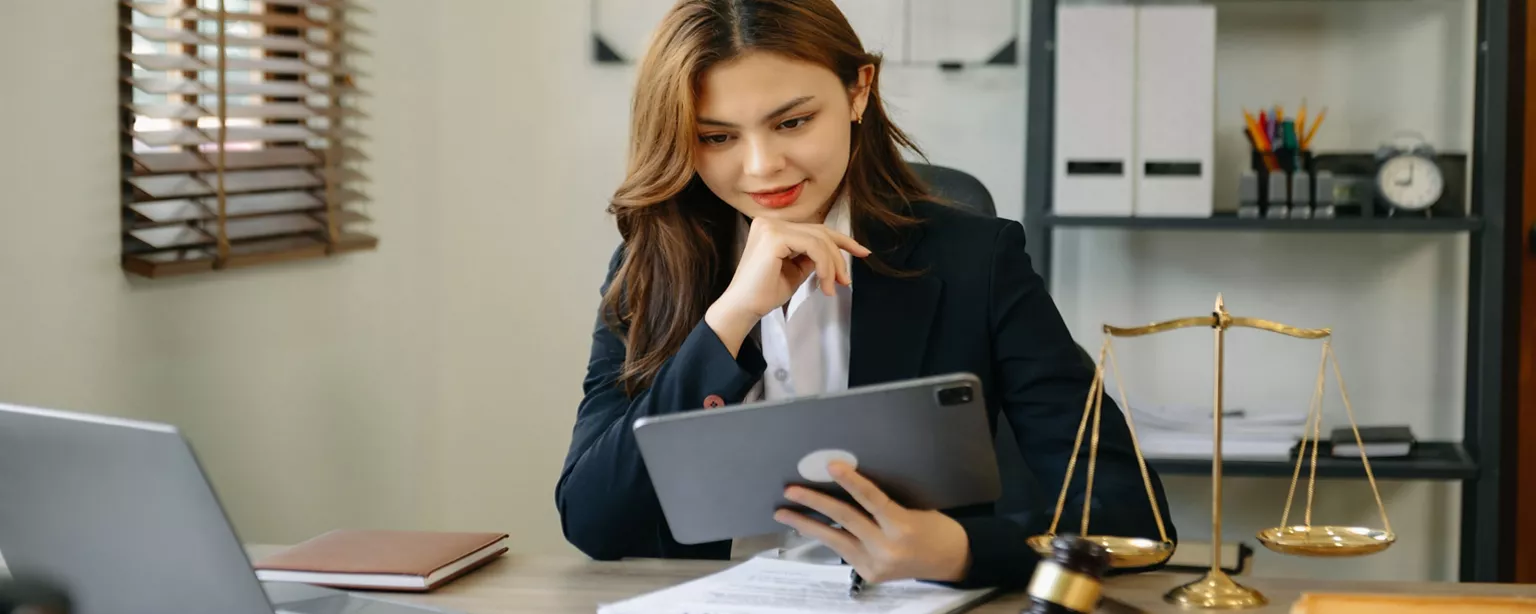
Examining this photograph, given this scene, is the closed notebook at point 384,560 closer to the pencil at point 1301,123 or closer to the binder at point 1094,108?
the binder at point 1094,108

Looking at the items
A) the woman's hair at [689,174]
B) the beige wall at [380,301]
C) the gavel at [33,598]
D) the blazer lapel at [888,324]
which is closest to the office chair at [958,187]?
the woman's hair at [689,174]

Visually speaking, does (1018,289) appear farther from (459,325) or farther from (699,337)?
(459,325)

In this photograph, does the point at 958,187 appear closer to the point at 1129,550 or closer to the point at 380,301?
the point at 1129,550

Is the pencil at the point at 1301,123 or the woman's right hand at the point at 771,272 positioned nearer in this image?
the woman's right hand at the point at 771,272

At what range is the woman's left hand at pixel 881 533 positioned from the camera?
118 cm

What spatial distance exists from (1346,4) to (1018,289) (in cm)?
152

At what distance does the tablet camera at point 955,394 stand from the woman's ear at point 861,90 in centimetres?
62

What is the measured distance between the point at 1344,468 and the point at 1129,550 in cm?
159

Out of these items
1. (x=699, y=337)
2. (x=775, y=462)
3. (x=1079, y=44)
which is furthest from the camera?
(x=1079, y=44)

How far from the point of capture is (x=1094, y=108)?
8.62ft

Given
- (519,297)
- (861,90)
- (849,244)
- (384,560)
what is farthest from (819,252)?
(519,297)

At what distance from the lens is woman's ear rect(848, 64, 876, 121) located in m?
1.66

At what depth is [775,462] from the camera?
3.81ft

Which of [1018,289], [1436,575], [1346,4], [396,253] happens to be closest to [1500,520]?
[1436,575]
